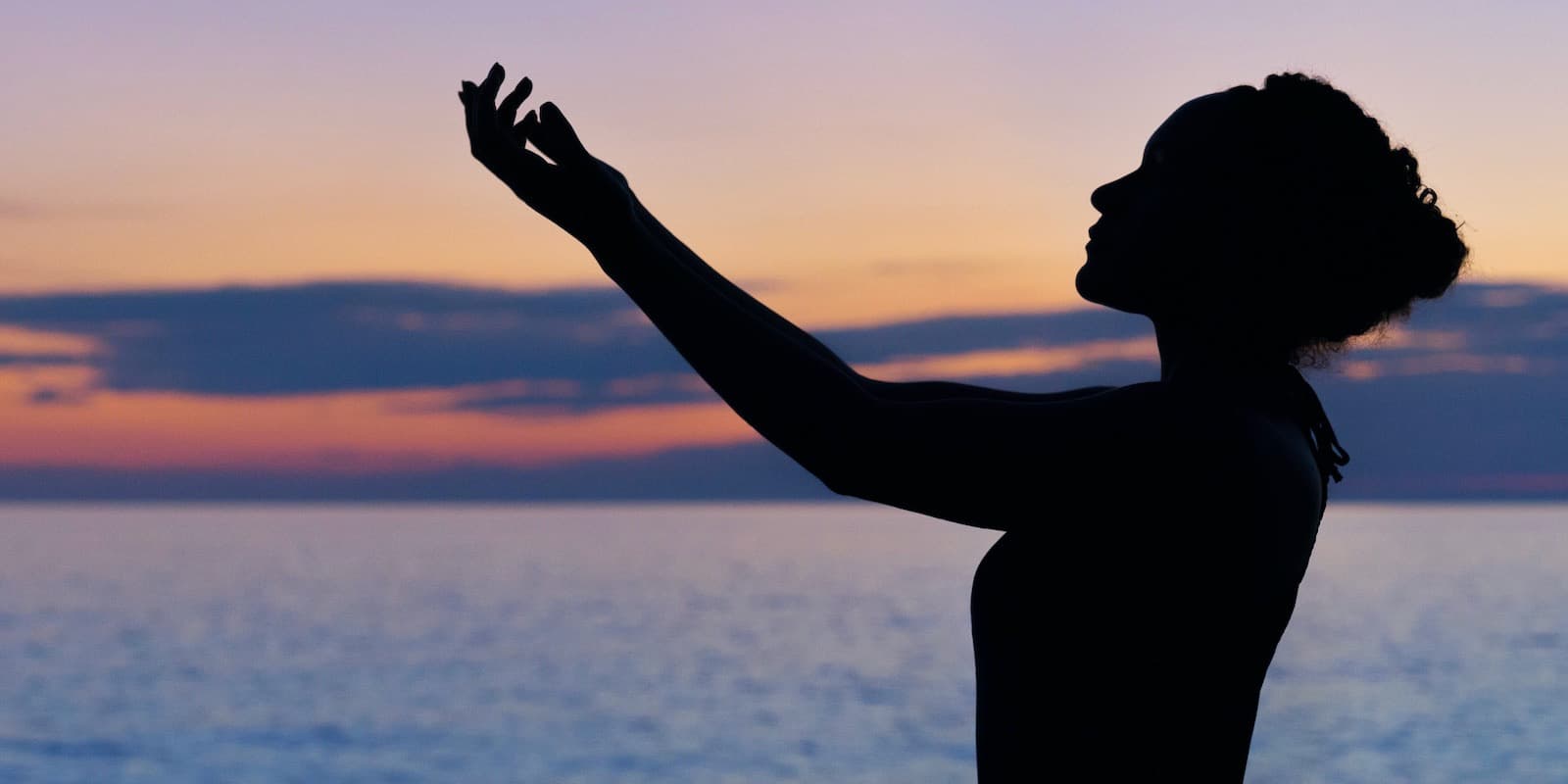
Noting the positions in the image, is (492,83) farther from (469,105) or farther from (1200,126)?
(1200,126)

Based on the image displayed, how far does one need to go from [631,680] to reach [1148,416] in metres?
41.8

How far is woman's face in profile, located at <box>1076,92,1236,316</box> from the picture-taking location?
8.45 ft

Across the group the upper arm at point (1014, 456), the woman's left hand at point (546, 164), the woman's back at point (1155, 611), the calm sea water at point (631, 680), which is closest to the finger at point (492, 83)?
the woman's left hand at point (546, 164)

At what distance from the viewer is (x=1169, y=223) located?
259cm

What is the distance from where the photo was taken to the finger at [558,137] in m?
2.23

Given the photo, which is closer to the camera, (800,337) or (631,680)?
(800,337)

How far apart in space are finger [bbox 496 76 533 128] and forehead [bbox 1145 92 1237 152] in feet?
3.28

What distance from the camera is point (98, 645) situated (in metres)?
52.5

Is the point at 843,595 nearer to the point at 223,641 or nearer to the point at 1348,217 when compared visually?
the point at 223,641

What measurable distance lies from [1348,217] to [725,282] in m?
0.92

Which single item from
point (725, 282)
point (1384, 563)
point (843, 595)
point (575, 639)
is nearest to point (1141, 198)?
point (725, 282)

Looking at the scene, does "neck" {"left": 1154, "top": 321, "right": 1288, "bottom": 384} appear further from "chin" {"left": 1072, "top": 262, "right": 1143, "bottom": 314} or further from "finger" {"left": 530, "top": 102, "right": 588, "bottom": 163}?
"finger" {"left": 530, "top": 102, "right": 588, "bottom": 163}

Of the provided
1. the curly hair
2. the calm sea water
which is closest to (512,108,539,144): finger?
the curly hair

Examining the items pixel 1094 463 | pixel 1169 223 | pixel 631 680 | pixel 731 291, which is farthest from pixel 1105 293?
pixel 631 680
